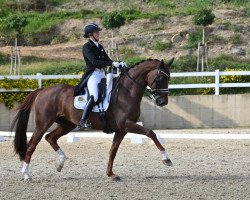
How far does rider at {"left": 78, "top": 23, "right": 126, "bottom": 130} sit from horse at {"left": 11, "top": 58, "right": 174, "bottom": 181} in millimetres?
168

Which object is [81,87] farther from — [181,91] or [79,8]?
[79,8]

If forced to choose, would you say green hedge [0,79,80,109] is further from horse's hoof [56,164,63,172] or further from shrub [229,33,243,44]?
shrub [229,33,243,44]

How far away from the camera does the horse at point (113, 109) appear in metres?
10.8

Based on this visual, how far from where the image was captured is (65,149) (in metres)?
14.5

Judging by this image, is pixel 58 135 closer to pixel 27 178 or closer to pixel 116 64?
pixel 27 178

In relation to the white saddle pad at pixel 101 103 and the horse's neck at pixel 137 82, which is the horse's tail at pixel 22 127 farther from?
the horse's neck at pixel 137 82

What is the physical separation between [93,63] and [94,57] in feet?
0.32

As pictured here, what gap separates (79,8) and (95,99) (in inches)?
1271

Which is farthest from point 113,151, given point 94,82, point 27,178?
point 27,178

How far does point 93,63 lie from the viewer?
35.7 feet

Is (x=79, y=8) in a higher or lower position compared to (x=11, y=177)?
higher

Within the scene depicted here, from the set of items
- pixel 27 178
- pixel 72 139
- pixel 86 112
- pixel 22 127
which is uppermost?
pixel 86 112

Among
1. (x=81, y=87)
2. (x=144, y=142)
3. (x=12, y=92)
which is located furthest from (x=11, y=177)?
(x=12, y=92)

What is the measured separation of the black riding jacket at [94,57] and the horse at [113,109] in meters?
0.35
